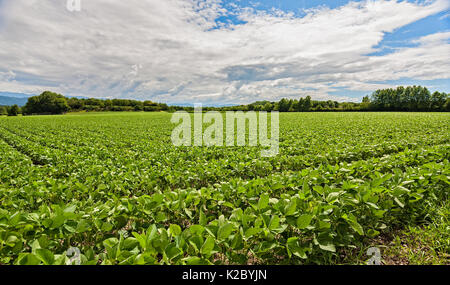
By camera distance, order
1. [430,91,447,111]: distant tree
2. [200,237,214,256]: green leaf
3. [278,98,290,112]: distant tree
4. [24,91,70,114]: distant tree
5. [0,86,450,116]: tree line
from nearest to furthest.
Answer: [200,237,214,256]: green leaf < [430,91,447,111]: distant tree < [0,86,450,116]: tree line < [24,91,70,114]: distant tree < [278,98,290,112]: distant tree

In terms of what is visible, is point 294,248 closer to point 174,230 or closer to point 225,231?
point 225,231

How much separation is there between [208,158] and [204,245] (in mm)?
8007

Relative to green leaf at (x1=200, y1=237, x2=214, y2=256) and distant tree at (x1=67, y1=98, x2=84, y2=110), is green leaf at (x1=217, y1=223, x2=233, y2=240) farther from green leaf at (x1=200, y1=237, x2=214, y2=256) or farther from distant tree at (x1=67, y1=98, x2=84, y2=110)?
distant tree at (x1=67, y1=98, x2=84, y2=110)

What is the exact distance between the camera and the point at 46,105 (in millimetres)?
95062

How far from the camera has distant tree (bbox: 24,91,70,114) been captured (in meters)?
95.2

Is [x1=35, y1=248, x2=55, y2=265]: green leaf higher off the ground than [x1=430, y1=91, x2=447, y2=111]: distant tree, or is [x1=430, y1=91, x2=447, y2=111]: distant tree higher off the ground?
[x1=430, y1=91, x2=447, y2=111]: distant tree

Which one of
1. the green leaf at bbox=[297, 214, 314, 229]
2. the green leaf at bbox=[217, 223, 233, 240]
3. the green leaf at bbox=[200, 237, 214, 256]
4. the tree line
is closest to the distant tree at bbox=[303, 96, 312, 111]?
the tree line

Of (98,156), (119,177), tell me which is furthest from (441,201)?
(98,156)

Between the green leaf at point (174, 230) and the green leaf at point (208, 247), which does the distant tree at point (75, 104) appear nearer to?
the green leaf at point (174, 230)

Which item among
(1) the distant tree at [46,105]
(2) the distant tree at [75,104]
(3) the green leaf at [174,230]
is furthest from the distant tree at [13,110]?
(3) the green leaf at [174,230]

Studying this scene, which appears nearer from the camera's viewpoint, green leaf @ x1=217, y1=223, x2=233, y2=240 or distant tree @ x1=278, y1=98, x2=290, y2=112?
green leaf @ x1=217, y1=223, x2=233, y2=240

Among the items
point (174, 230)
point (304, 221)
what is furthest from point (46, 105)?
point (304, 221)
